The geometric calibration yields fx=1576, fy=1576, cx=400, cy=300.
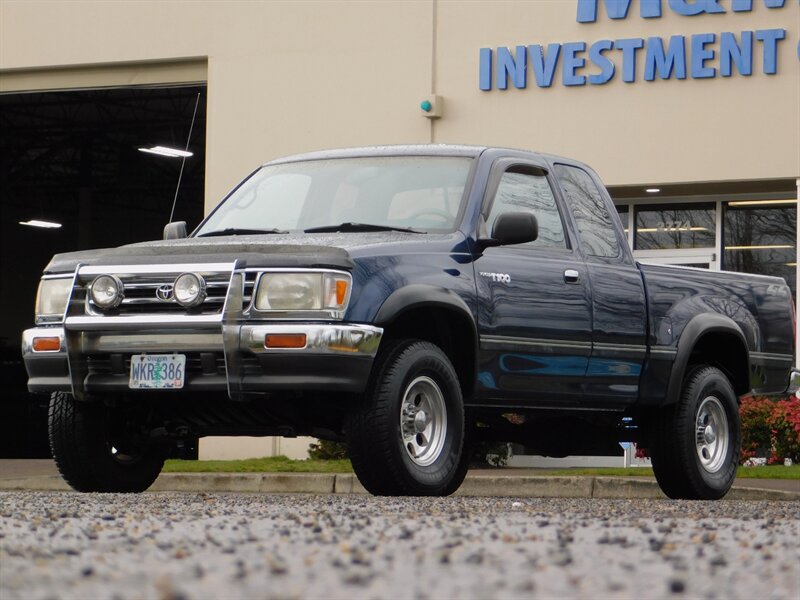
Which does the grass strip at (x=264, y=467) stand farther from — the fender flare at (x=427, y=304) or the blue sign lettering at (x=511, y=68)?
the fender flare at (x=427, y=304)

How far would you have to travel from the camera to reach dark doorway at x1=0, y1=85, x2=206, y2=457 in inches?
1201

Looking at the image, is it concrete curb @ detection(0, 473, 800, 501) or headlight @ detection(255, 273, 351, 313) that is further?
concrete curb @ detection(0, 473, 800, 501)

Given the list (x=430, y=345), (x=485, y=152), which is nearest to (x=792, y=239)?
(x=485, y=152)

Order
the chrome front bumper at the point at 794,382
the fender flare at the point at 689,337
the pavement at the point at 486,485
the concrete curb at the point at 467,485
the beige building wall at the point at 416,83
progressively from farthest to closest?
the beige building wall at the point at 416,83 < the concrete curb at the point at 467,485 < the pavement at the point at 486,485 < the chrome front bumper at the point at 794,382 < the fender flare at the point at 689,337

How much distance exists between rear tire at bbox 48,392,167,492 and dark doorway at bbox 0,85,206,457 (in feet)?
62.0

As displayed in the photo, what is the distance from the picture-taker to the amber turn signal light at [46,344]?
8188 millimetres

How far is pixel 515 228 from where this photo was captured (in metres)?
8.44

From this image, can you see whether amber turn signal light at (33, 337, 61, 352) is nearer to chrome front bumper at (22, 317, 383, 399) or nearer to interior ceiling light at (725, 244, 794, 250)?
chrome front bumper at (22, 317, 383, 399)

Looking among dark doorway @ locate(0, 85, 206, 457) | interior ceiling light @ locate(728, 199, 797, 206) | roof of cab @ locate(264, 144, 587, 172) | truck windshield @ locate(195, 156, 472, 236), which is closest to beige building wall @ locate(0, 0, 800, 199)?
interior ceiling light @ locate(728, 199, 797, 206)

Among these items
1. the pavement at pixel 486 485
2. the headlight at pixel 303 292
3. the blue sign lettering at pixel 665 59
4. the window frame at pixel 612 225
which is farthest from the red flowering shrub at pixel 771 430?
the headlight at pixel 303 292

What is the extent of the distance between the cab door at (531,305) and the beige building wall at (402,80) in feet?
27.6

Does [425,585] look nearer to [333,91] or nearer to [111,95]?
[333,91]

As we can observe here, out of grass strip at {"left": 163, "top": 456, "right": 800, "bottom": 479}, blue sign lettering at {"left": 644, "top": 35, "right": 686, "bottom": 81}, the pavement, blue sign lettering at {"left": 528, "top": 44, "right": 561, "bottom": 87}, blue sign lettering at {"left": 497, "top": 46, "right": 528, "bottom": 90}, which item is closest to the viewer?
the pavement

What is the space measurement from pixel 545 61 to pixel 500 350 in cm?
1004
